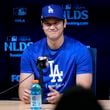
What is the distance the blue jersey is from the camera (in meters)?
2.58

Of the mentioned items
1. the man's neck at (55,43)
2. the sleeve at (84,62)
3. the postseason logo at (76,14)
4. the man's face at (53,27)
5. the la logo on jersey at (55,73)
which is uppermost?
the postseason logo at (76,14)

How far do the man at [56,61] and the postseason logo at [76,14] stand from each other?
103 cm

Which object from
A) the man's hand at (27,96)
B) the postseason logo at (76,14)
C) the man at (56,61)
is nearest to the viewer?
the man's hand at (27,96)

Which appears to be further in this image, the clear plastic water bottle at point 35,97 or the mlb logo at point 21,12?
the mlb logo at point 21,12

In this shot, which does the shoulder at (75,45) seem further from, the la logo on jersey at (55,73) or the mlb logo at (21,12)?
the mlb logo at (21,12)

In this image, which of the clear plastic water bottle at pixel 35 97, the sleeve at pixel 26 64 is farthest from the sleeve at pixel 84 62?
the clear plastic water bottle at pixel 35 97

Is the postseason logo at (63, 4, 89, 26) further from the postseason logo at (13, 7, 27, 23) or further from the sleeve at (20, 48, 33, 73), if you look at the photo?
the sleeve at (20, 48, 33, 73)

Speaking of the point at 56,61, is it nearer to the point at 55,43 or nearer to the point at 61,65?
the point at 61,65

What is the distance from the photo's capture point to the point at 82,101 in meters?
0.54

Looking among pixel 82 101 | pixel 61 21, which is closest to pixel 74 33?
pixel 61 21

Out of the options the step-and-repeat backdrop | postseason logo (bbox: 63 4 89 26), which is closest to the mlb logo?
the step-and-repeat backdrop

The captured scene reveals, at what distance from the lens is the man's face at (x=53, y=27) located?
2641mm

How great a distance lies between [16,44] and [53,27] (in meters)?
1.23

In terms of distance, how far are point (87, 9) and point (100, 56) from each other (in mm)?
503
